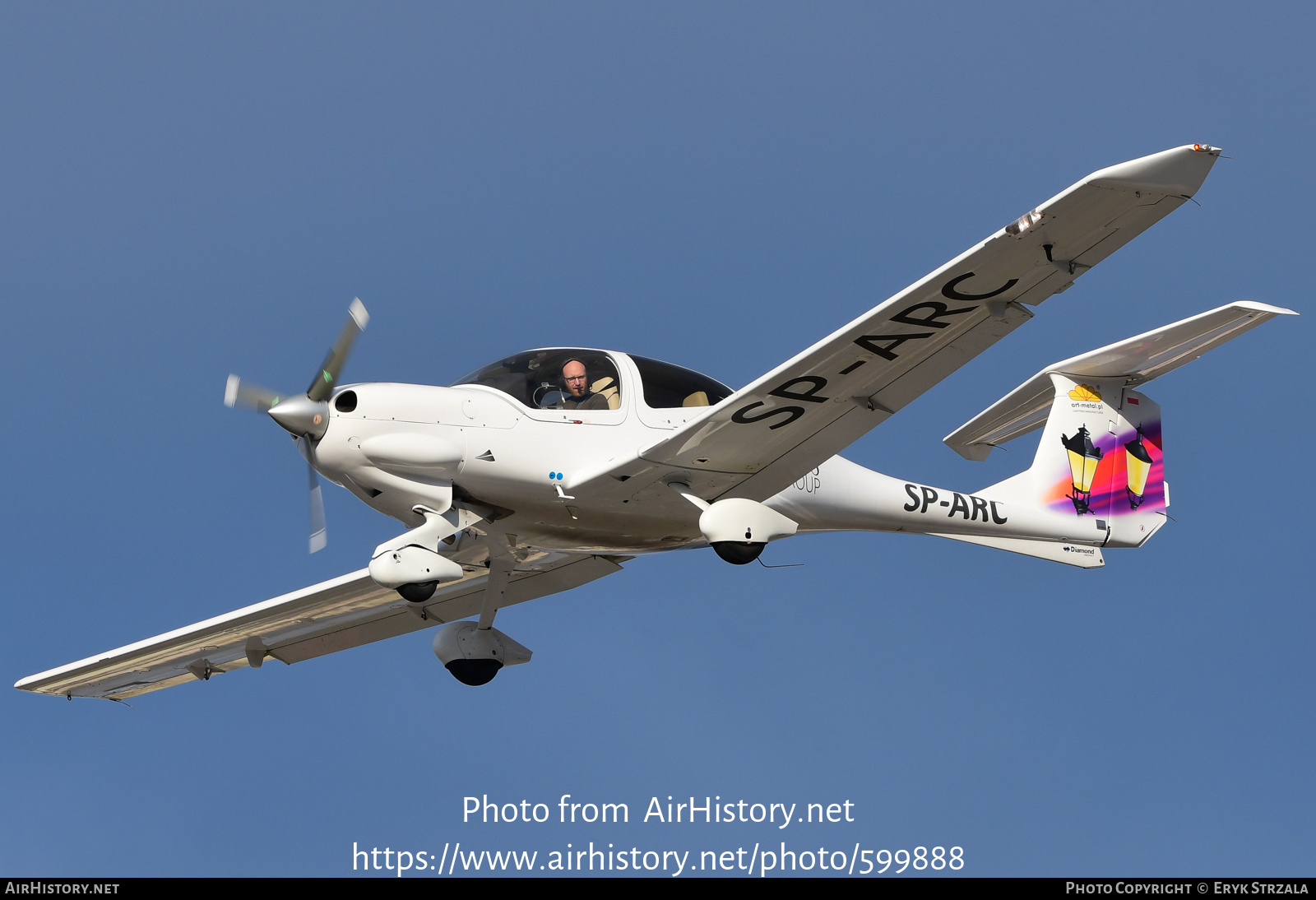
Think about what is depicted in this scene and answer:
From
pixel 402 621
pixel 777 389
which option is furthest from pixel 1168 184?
pixel 402 621

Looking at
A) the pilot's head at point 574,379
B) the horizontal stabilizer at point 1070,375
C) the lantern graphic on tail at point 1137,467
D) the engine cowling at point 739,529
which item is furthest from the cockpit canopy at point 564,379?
the lantern graphic on tail at point 1137,467

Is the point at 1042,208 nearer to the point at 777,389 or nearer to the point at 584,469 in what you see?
the point at 777,389

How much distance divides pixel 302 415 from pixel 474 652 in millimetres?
3695

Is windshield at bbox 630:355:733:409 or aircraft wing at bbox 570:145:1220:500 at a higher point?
windshield at bbox 630:355:733:409

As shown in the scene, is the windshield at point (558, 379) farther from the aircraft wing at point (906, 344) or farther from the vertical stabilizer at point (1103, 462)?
the vertical stabilizer at point (1103, 462)

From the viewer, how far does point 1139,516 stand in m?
15.9

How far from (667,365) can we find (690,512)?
138 cm

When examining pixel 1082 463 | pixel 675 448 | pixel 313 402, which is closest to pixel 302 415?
pixel 313 402

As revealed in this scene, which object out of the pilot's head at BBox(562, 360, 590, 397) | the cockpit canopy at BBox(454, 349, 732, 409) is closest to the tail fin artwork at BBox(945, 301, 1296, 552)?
the cockpit canopy at BBox(454, 349, 732, 409)

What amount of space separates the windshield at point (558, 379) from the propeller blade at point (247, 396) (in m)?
1.69

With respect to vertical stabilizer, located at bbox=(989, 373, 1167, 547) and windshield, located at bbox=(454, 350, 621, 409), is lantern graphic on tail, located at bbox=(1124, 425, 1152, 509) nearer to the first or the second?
vertical stabilizer, located at bbox=(989, 373, 1167, 547)

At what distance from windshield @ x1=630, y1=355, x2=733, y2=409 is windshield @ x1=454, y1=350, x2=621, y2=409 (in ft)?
1.04

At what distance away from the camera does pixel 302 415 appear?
11.2 m

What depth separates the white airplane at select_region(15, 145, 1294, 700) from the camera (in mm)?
10320
